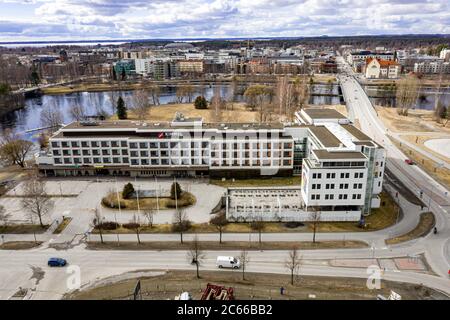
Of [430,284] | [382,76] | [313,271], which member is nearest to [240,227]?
[313,271]

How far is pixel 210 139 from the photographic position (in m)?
36.2

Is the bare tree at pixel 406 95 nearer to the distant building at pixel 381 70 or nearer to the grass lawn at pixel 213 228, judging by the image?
the distant building at pixel 381 70

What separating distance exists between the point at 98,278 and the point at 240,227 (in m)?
10.5

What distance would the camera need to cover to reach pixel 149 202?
30891mm

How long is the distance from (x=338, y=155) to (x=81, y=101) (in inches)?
2944

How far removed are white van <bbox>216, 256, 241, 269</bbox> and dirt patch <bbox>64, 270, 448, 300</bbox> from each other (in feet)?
1.83

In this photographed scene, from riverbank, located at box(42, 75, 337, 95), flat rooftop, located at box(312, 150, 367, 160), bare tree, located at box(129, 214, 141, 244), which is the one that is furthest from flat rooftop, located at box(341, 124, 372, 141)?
riverbank, located at box(42, 75, 337, 95)

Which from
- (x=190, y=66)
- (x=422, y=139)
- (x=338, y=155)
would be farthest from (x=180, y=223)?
(x=190, y=66)

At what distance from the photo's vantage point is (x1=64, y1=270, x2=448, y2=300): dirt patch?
18.8 metres

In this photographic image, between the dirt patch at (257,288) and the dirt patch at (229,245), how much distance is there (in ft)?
9.84

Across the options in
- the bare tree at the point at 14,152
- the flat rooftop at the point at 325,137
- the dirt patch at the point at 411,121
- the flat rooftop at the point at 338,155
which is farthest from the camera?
the dirt patch at the point at 411,121

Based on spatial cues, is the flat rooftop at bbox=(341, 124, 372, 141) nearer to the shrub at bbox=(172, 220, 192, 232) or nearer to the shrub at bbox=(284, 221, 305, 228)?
the shrub at bbox=(284, 221, 305, 228)

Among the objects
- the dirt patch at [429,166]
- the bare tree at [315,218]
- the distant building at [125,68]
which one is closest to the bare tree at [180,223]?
the bare tree at [315,218]

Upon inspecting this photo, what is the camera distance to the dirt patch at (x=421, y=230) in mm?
24750
